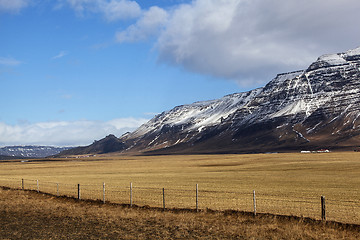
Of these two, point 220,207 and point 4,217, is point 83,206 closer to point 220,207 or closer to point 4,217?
point 4,217

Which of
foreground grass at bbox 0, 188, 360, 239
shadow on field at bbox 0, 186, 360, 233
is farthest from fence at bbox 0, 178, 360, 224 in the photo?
foreground grass at bbox 0, 188, 360, 239

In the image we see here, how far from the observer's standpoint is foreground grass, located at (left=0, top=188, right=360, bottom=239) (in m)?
19.2

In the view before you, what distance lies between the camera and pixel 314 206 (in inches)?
1136

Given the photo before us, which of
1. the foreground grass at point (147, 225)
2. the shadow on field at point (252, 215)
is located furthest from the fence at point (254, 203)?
the foreground grass at point (147, 225)

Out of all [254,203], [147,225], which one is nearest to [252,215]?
[254,203]

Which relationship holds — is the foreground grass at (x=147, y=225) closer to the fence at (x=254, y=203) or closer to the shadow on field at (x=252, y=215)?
the shadow on field at (x=252, y=215)

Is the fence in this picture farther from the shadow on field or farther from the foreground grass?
the foreground grass

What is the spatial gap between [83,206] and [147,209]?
5566 mm

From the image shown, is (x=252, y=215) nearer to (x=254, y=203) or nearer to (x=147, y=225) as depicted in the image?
(x=254, y=203)

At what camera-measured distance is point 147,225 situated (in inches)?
866

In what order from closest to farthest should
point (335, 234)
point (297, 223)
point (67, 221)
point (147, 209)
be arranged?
point (335, 234) → point (297, 223) → point (67, 221) → point (147, 209)

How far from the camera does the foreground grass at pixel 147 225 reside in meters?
19.2

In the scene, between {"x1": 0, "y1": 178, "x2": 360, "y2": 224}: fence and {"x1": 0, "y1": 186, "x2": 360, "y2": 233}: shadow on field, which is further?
{"x1": 0, "y1": 178, "x2": 360, "y2": 224}: fence

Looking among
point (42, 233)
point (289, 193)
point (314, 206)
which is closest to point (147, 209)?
point (42, 233)
